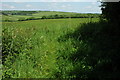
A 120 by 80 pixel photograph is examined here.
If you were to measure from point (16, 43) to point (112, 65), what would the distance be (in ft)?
12.5

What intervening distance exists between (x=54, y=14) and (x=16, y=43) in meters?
14.8

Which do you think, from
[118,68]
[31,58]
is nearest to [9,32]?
[31,58]

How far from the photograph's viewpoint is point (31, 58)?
20.3 ft

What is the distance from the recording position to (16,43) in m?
6.59

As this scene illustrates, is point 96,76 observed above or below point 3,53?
below

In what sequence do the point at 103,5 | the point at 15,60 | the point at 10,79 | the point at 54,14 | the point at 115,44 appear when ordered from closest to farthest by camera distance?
the point at 10,79
the point at 15,60
the point at 115,44
the point at 103,5
the point at 54,14

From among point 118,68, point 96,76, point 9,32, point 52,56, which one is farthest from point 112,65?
point 9,32

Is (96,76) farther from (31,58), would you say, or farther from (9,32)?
(9,32)

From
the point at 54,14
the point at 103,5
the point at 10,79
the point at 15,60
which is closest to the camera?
the point at 10,79

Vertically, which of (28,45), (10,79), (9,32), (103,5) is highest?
(103,5)

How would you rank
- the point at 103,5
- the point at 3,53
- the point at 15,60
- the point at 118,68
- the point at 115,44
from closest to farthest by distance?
the point at 118,68
the point at 15,60
the point at 3,53
the point at 115,44
the point at 103,5

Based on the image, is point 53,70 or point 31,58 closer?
point 53,70

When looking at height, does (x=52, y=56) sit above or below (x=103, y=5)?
below

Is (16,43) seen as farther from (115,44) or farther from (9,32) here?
(115,44)
